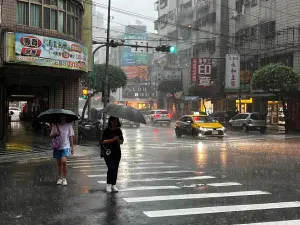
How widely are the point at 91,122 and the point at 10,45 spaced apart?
10235 mm

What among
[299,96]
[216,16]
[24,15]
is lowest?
[299,96]

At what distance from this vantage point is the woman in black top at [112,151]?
28.3 ft

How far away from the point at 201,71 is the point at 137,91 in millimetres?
36594

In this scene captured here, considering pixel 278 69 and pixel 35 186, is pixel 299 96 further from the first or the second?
pixel 35 186

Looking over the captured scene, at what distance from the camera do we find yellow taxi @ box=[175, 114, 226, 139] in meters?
24.8

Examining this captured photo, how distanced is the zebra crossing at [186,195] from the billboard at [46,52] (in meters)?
6.05

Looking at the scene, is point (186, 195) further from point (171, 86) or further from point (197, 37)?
point (171, 86)

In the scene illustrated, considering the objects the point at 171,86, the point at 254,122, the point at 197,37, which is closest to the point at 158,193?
the point at 254,122

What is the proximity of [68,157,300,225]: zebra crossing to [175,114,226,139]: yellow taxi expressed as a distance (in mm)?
12689

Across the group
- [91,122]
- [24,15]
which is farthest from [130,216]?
[91,122]

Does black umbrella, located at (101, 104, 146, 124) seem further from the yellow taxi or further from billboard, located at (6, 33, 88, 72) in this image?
the yellow taxi

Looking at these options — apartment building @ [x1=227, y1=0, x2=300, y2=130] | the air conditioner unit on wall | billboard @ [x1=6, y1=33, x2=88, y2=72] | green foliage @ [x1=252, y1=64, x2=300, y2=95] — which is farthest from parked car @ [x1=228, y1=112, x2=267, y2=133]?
billboard @ [x1=6, y1=33, x2=88, y2=72]

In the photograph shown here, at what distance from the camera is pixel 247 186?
9422 millimetres

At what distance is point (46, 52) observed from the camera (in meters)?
16.6
